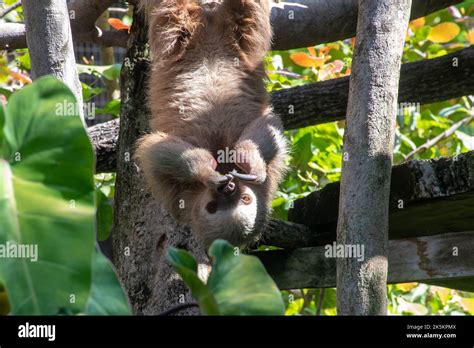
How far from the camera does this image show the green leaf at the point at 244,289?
1.86 metres

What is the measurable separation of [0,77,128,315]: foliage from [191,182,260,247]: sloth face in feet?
6.14

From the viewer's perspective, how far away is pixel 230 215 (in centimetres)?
371

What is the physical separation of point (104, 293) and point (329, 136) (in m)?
4.02

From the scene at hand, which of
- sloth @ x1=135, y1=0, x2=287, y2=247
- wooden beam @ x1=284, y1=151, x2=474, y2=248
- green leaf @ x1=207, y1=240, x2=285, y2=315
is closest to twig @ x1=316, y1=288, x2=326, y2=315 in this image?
wooden beam @ x1=284, y1=151, x2=474, y2=248

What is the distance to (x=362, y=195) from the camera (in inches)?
113

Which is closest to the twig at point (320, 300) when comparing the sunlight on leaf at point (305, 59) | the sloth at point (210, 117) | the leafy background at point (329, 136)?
the leafy background at point (329, 136)

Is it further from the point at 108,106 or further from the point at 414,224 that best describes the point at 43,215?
the point at 108,106

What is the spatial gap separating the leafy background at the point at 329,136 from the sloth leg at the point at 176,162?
1.02 meters

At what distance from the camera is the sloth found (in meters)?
3.71

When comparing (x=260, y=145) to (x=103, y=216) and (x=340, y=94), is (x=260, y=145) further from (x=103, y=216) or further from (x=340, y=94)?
(x=103, y=216)

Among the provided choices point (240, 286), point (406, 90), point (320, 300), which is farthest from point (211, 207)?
point (320, 300)

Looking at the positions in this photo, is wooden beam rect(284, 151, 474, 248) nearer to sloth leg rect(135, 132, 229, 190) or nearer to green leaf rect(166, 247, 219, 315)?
sloth leg rect(135, 132, 229, 190)

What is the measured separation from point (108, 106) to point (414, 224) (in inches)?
91.5
